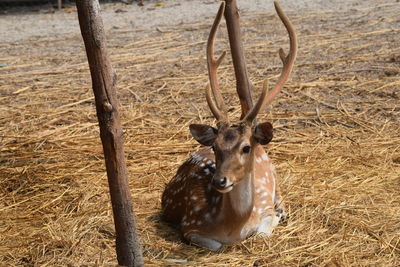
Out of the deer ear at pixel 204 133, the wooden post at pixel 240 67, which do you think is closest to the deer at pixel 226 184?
the deer ear at pixel 204 133

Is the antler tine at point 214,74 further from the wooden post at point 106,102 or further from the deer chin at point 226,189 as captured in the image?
the wooden post at point 106,102

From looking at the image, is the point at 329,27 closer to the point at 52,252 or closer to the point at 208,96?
the point at 208,96

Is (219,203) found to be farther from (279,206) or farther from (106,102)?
(106,102)

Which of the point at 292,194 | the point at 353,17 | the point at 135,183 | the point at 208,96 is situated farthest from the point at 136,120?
the point at 353,17

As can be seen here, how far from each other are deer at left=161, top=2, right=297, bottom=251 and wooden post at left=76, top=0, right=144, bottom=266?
61 centimetres

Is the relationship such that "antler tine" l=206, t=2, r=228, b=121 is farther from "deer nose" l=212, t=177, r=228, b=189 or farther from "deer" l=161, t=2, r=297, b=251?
"deer nose" l=212, t=177, r=228, b=189

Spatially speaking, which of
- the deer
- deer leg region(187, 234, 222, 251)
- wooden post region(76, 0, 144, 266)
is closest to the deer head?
the deer

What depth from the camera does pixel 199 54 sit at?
9.84m

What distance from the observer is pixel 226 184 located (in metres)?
4.27

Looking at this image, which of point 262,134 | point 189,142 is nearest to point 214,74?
point 262,134

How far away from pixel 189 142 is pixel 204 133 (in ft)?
6.44

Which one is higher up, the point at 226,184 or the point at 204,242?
the point at 226,184

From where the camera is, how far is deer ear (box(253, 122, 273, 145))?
14.8 ft

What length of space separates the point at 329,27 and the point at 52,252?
7.16m
